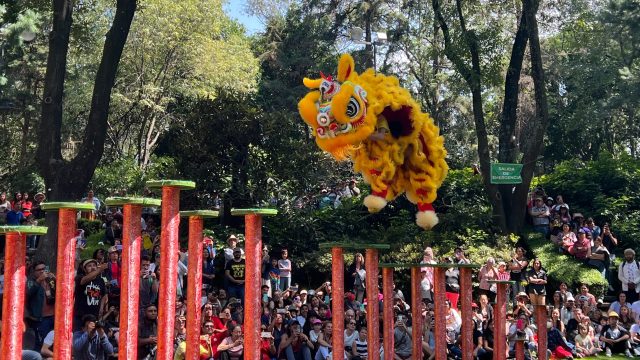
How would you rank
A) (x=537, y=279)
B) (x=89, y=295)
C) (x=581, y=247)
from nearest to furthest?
(x=89, y=295)
(x=537, y=279)
(x=581, y=247)

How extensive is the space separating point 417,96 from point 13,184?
11395mm

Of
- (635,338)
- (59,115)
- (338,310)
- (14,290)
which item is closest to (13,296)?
(14,290)

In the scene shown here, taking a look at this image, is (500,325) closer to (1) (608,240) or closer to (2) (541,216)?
(1) (608,240)

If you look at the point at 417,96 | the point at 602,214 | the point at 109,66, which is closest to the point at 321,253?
the point at 109,66

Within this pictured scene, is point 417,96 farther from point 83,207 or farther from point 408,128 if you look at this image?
point 83,207

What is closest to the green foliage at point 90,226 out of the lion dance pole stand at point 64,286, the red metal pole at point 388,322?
the red metal pole at point 388,322

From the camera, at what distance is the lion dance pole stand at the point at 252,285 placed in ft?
19.3

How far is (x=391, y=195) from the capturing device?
6.96 meters

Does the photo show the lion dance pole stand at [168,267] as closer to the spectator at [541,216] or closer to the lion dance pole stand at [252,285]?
the lion dance pole stand at [252,285]

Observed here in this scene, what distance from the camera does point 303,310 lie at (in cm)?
1045

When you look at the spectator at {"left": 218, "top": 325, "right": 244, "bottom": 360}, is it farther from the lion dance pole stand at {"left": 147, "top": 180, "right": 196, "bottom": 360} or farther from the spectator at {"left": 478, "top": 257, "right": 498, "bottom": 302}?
the spectator at {"left": 478, "top": 257, "right": 498, "bottom": 302}

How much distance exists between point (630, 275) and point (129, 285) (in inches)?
389

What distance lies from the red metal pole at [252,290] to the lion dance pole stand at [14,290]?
4.85 ft

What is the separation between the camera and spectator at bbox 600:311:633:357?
11898 mm
